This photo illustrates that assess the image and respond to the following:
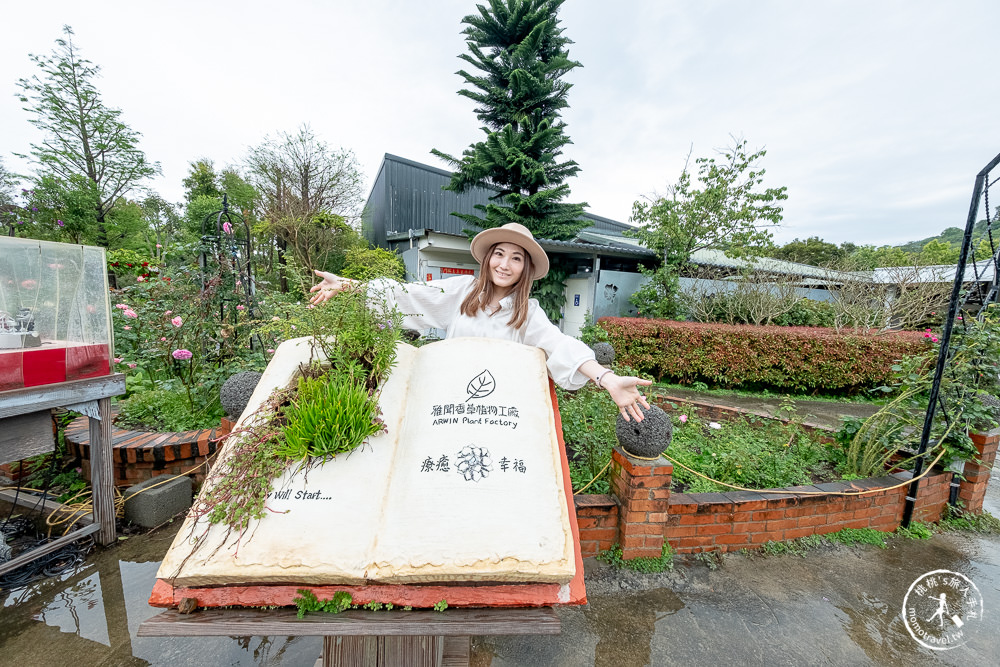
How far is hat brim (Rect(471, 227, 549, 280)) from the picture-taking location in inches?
73.6

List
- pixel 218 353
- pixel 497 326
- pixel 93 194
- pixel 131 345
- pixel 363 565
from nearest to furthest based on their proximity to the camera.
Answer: pixel 363 565 < pixel 497 326 < pixel 218 353 < pixel 131 345 < pixel 93 194

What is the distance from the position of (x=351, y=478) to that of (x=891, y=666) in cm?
240

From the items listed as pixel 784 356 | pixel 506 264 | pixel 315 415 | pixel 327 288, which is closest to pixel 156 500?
pixel 327 288

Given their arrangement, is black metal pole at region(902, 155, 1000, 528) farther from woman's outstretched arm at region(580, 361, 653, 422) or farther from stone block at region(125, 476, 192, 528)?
stone block at region(125, 476, 192, 528)

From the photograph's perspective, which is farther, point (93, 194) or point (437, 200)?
point (437, 200)

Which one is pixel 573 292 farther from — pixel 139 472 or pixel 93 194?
pixel 93 194

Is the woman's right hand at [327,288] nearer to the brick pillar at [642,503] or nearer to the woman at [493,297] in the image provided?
the woman at [493,297]

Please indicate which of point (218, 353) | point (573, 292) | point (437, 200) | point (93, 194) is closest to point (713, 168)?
point (573, 292)

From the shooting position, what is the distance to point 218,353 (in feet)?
10.9

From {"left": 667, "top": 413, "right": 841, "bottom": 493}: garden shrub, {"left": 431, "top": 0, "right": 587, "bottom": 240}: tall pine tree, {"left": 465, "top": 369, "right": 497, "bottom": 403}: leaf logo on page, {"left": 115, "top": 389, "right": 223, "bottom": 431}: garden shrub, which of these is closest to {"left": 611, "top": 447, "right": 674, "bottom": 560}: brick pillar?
Result: {"left": 667, "top": 413, "right": 841, "bottom": 493}: garden shrub

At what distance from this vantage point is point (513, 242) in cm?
191

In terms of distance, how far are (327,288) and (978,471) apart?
437 cm

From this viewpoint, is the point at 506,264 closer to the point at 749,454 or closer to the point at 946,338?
the point at 749,454

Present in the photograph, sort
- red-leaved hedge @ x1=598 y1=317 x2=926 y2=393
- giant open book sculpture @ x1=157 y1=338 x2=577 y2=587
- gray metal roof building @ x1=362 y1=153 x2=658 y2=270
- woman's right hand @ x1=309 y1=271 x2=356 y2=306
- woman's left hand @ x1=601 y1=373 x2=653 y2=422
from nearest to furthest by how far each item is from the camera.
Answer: giant open book sculpture @ x1=157 y1=338 x2=577 y2=587 → woman's left hand @ x1=601 y1=373 x2=653 y2=422 → woman's right hand @ x1=309 y1=271 x2=356 y2=306 → red-leaved hedge @ x1=598 y1=317 x2=926 y2=393 → gray metal roof building @ x1=362 y1=153 x2=658 y2=270
